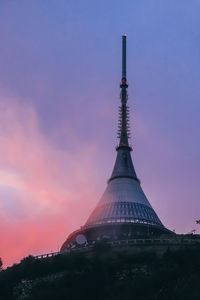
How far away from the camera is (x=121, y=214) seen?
7631cm

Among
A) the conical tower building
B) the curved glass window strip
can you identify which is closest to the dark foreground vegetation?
the conical tower building

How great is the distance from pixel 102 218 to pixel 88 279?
68.6 feet

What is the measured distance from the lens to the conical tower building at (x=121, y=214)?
73431 mm

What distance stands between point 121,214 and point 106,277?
20607mm

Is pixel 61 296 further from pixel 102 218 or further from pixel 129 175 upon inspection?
pixel 129 175

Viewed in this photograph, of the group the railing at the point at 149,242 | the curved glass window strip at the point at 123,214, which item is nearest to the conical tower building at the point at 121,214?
the curved glass window strip at the point at 123,214

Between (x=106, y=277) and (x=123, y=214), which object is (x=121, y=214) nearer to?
(x=123, y=214)

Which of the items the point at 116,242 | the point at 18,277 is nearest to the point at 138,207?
the point at 116,242

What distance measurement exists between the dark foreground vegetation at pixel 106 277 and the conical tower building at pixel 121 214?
8.27m

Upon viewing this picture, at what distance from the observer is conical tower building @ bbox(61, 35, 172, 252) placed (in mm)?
73431

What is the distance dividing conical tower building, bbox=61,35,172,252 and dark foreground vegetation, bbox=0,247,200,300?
8.27 meters

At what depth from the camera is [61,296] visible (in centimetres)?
5522

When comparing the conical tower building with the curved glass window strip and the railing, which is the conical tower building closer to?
the curved glass window strip

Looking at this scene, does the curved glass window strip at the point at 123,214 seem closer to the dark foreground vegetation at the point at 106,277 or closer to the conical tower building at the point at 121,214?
the conical tower building at the point at 121,214
